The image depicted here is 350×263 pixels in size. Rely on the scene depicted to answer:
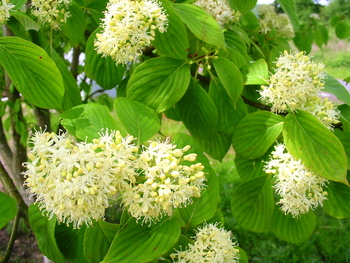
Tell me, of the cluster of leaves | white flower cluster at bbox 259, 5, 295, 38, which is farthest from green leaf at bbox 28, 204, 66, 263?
white flower cluster at bbox 259, 5, 295, 38

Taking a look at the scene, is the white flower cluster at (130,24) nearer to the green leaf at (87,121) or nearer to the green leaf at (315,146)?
the green leaf at (87,121)

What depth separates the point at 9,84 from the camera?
1.75 meters

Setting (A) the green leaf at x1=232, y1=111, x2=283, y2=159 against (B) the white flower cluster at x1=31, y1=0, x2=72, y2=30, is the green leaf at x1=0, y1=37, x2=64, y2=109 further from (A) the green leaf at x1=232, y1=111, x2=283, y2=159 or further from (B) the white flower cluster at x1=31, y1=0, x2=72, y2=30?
(A) the green leaf at x1=232, y1=111, x2=283, y2=159

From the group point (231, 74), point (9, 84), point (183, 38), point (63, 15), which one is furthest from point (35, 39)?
point (9, 84)

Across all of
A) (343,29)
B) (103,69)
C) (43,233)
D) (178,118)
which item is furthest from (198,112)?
(343,29)

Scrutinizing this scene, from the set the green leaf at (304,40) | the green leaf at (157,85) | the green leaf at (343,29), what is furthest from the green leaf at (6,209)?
the green leaf at (343,29)

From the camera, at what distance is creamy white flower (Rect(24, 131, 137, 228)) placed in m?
0.59

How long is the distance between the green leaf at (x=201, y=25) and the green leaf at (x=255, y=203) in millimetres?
390

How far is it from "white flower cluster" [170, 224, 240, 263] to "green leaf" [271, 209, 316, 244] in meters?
0.17

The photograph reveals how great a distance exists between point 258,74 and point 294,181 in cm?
32

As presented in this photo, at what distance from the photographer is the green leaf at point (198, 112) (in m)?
0.93

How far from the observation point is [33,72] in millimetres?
714

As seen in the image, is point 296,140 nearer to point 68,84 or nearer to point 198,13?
point 198,13

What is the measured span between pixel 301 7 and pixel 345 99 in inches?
312
